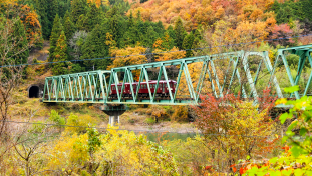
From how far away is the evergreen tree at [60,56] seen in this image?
4259cm

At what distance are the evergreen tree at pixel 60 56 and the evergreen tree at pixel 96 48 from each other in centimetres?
403

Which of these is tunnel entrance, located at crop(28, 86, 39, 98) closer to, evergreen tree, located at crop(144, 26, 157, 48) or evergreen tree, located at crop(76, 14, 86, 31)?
evergreen tree, located at crop(76, 14, 86, 31)

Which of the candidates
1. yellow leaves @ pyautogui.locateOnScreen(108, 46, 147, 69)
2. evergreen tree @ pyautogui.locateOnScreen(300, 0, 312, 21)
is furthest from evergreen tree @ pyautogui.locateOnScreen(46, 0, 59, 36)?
evergreen tree @ pyautogui.locateOnScreen(300, 0, 312, 21)

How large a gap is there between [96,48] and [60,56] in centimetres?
768

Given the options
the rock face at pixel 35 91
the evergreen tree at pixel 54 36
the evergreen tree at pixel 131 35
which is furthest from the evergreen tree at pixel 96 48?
Result: the rock face at pixel 35 91

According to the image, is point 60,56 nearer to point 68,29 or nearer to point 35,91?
point 35,91

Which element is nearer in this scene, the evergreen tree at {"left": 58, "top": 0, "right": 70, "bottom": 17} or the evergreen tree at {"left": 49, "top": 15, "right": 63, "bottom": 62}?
the evergreen tree at {"left": 49, "top": 15, "right": 63, "bottom": 62}

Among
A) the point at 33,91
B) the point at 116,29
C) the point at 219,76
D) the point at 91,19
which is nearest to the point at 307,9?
the point at 219,76

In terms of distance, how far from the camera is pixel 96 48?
44375 millimetres

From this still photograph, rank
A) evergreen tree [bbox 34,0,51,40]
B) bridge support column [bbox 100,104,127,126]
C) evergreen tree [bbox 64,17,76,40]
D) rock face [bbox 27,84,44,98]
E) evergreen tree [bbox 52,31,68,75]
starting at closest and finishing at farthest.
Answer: bridge support column [bbox 100,104,127,126]
evergreen tree [bbox 52,31,68,75]
rock face [bbox 27,84,44,98]
evergreen tree [bbox 64,17,76,40]
evergreen tree [bbox 34,0,51,40]

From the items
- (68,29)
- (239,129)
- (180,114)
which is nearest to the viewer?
(239,129)

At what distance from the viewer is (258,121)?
845 cm

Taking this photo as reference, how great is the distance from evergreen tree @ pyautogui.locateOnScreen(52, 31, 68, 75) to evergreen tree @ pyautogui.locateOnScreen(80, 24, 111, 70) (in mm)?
4031

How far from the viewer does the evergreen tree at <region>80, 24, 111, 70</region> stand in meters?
43.7
